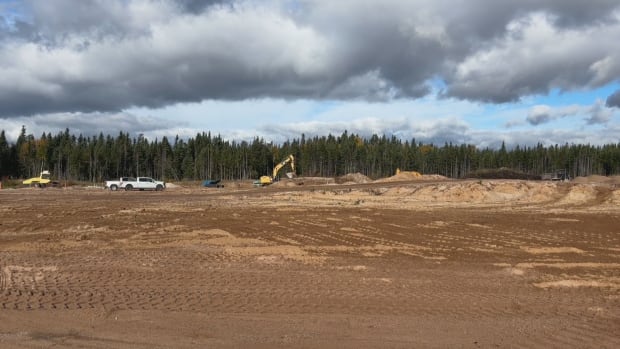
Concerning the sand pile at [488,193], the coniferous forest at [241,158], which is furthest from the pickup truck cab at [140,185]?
the coniferous forest at [241,158]

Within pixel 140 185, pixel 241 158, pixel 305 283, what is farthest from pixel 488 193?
pixel 241 158

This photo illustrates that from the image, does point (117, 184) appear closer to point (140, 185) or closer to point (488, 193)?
point (140, 185)

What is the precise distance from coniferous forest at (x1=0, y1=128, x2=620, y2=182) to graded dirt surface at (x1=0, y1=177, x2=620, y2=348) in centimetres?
10589

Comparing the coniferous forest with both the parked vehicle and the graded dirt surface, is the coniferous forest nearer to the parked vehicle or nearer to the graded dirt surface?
the parked vehicle

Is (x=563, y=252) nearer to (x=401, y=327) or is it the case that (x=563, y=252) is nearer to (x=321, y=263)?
(x=321, y=263)

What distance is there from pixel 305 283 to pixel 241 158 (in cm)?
12334

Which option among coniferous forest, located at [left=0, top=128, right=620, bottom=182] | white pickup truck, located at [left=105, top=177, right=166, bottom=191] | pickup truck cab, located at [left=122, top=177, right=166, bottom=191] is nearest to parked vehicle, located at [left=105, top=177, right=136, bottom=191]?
white pickup truck, located at [left=105, top=177, right=166, bottom=191]

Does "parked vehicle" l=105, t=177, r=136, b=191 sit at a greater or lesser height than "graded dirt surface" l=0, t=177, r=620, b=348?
greater

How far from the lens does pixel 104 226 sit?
754 inches

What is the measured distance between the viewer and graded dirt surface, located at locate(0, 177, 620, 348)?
6820mm

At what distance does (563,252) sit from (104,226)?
15360mm

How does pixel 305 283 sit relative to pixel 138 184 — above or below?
below

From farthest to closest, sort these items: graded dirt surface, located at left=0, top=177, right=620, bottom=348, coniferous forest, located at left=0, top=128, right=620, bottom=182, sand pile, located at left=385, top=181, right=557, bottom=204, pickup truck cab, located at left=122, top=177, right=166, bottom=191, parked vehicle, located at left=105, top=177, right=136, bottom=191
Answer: coniferous forest, located at left=0, top=128, right=620, bottom=182, parked vehicle, located at left=105, top=177, right=136, bottom=191, pickup truck cab, located at left=122, top=177, right=166, bottom=191, sand pile, located at left=385, top=181, right=557, bottom=204, graded dirt surface, located at left=0, top=177, right=620, bottom=348

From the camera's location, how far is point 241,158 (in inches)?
5202
